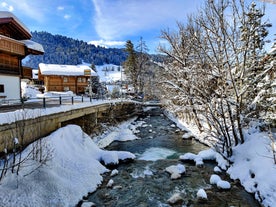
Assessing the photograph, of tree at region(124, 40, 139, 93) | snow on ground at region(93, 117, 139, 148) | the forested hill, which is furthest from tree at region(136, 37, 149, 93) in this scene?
the forested hill

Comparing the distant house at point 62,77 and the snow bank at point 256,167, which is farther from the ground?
the distant house at point 62,77

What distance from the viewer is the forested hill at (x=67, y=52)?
126 meters

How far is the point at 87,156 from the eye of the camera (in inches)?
442

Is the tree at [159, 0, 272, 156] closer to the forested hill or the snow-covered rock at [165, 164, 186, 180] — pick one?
the snow-covered rock at [165, 164, 186, 180]

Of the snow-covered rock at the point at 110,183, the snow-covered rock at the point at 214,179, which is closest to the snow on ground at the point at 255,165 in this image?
the snow-covered rock at the point at 214,179

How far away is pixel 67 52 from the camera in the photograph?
431ft

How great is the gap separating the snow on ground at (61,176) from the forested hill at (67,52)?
117 meters

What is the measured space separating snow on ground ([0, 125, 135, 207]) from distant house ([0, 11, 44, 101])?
32.7 ft

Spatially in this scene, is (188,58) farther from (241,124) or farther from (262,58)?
(241,124)

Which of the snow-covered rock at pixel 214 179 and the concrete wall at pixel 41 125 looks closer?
the concrete wall at pixel 41 125

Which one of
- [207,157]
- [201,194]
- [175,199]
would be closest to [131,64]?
[207,157]

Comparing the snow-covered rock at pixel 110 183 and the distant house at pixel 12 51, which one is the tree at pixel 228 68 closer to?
the snow-covered rock at pixel 110 183

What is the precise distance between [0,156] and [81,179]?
3130 millimetres

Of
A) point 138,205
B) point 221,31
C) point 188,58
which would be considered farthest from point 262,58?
point 138,205
